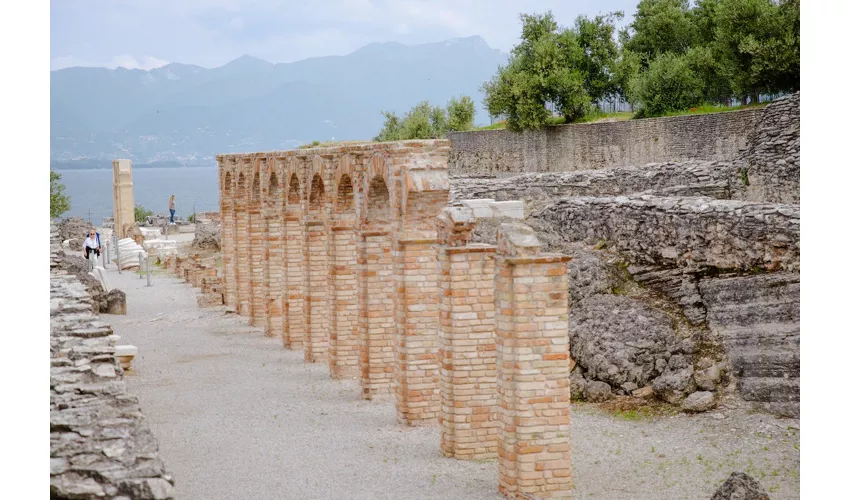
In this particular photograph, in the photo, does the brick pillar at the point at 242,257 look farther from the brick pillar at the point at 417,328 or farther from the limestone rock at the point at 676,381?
the limestone rock at the point at 676,381

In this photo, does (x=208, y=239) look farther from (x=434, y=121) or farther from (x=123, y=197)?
(x=434, y=121)

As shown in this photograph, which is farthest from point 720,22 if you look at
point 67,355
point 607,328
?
point 67,355

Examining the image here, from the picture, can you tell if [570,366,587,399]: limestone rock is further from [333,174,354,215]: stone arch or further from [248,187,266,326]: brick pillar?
[248,187,266,326]: brick pillar

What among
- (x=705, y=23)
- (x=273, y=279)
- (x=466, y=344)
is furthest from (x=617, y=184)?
(x=705, y=23)

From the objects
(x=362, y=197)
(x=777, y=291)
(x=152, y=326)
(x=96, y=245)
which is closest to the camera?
(x=777, y=291)

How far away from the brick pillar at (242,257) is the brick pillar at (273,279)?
8.67ft

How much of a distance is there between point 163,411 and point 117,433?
7719mm

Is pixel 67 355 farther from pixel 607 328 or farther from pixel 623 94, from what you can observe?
pixel 623 94

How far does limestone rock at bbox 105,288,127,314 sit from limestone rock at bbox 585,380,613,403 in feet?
46.4

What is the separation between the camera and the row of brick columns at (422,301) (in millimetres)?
10484

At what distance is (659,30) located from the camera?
159 ft

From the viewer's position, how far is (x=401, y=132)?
62.7 meters

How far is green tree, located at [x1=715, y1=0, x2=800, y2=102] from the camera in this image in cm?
3279

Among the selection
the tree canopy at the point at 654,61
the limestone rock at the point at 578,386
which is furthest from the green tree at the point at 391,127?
the limestone rock at the point at 578,386
